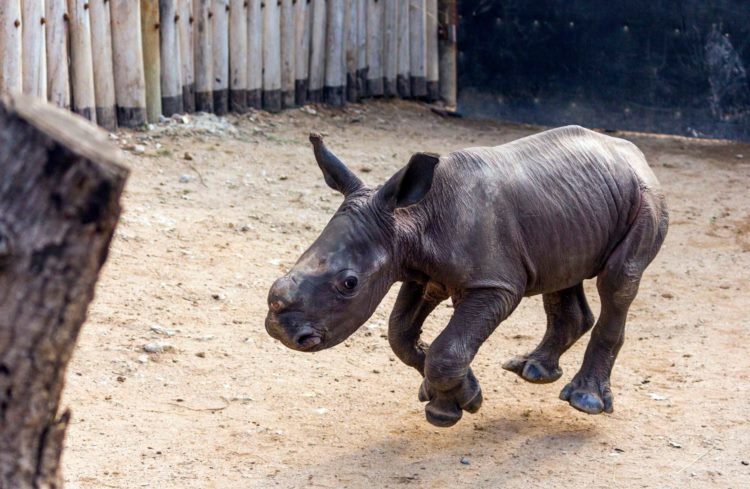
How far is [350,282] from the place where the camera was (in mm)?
4605

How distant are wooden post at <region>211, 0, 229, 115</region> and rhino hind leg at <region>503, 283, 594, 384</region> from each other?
5.70 meters

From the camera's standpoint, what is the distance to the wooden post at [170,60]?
999 cm

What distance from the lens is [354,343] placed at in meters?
6.72

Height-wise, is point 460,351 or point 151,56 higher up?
point 151,56

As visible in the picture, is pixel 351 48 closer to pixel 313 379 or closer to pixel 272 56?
pixel 272 56

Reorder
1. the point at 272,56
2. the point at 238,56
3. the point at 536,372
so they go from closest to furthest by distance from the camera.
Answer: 1. the point at 536,372
2. the point at 238,56
3. the point at 272,56

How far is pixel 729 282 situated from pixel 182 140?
483 centimetres

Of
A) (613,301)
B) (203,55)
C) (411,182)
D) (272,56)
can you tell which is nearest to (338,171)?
(411,182)

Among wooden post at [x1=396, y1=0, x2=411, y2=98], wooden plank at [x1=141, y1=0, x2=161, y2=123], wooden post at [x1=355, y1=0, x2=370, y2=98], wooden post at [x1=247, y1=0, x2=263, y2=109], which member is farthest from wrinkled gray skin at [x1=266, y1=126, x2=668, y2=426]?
wooden post at [x1=396, y1=0, x2=411, y2=98]

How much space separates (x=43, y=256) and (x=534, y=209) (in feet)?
10.1

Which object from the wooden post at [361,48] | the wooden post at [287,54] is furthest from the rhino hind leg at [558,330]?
the wooden post at [361,48]

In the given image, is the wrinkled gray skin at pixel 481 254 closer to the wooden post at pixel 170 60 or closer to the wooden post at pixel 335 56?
the wooden post at pixel 170 60

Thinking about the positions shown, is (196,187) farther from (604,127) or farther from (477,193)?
(604,127)

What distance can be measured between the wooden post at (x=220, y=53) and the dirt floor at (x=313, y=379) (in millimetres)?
1430
